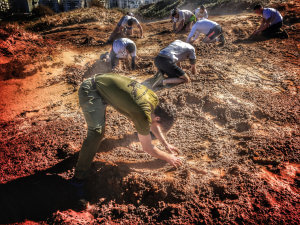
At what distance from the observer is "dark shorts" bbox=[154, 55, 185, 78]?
400 centimetres

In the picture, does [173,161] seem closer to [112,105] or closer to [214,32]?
Result: [112,105]

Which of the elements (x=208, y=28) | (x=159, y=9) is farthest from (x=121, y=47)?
(x=159, y=9)

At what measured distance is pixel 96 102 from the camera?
1.92 meters

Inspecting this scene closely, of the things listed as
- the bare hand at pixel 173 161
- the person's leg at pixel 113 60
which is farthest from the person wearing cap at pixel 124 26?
the bare hand at pixel 173 161

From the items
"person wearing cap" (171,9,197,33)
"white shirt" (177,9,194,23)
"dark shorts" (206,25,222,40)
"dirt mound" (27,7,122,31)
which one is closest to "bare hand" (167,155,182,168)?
"dark shorts" (206,25,222,40)

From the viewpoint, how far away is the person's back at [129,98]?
1715 millimetres

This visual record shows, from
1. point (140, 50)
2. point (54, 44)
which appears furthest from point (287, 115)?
point (54, 44)

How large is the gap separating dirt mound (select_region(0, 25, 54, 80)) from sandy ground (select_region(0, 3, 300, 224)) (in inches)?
18.9

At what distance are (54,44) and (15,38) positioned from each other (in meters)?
1.31

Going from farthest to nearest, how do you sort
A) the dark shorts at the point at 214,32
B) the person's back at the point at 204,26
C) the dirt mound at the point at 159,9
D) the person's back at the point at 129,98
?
the dirt mound at the point at 159,9 < the dark shorts at the point at 214,32 < the person's back at the point at 204,26 < the person's back at the point at 129,98

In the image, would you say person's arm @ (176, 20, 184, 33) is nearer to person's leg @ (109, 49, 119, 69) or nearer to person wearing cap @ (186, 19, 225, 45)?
person wearing cap @ (186, 19, 225, 45)

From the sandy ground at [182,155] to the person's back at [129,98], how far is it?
817 millimetres

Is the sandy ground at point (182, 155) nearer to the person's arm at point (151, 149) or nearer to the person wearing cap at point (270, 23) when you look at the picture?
the person's arm at point (151, 149)

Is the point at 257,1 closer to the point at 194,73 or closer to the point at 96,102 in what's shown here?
the point at 194,73
